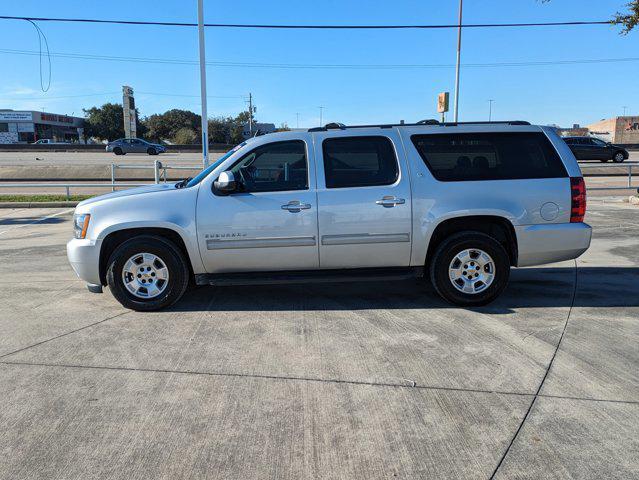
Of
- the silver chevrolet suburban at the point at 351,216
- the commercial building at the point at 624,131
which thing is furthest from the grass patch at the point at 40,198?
the commercial building at the point at 624,131

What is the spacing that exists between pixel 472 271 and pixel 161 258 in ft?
10.6

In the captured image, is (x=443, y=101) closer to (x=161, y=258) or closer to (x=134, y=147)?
(x=161, y=258)

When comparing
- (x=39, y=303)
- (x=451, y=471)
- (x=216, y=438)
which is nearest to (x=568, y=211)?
(x=451, y=471)

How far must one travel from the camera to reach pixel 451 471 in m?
2.87

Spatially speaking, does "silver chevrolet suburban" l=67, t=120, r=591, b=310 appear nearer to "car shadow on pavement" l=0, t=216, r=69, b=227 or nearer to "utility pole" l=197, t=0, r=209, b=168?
"car shadow on pavement" l=0, t=216, r=69, b=227

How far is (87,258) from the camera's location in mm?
5457

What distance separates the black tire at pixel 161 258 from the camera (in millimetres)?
5410

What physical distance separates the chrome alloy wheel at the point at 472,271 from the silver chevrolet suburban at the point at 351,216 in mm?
12

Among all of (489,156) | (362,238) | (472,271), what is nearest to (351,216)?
A: (362,238)

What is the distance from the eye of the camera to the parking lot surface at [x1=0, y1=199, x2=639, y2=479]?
9.82 feet

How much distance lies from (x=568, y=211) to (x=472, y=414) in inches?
118

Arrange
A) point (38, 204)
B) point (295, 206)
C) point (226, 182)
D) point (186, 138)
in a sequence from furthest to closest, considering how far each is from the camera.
Answer: point (186, 138) → point (38, 204) → point (295, 206) → point (226, 182)

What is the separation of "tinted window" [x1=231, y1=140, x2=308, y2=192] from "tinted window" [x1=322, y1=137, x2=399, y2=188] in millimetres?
273

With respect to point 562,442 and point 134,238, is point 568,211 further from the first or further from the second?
point 134,238
